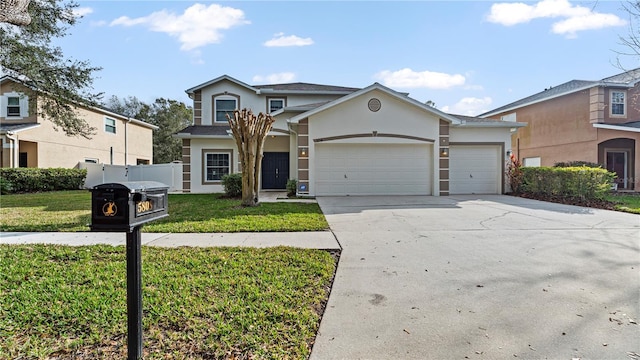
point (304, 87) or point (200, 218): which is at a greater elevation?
point (304, 87)

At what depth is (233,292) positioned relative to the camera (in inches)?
135

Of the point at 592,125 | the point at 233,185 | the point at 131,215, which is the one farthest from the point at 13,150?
the point at 592,125

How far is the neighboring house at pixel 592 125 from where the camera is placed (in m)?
16.8

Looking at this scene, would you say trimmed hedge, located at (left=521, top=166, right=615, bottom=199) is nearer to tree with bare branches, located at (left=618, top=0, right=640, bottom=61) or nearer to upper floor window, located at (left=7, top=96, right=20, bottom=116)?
tree with bare branches, located at (left=618, top=0, right=640, bottom=61)

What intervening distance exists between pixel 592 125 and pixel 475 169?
771cm

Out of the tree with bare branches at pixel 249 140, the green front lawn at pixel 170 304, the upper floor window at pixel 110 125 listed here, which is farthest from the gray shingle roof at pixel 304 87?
the green front lawn at pixel 170 304

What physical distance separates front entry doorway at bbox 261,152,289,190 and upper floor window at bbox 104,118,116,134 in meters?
13.1

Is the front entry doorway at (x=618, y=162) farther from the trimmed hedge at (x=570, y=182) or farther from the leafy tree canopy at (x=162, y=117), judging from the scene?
the leafy tree canopy at (x=162, y=117)

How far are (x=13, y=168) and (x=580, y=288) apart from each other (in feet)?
72.1

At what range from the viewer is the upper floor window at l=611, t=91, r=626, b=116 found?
17484mm

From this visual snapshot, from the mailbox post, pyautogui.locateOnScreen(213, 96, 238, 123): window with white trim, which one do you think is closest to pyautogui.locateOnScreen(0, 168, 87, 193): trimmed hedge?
pyautogui.locateOnScreen(213, 96, 238, 123): window with white trim

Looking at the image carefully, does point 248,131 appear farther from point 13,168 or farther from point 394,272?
point 13,168

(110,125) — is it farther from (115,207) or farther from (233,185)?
(115,207)

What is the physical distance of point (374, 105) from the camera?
45.2 ft
